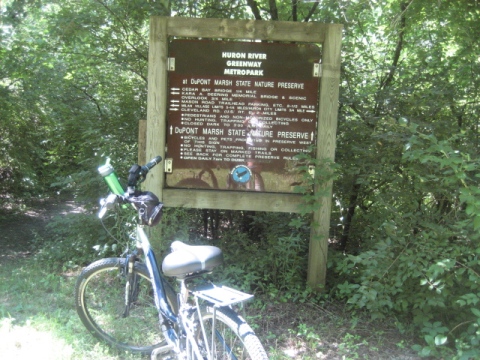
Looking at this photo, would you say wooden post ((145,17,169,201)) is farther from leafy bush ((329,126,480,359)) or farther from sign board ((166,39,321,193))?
leafy bush ((329,126,480,359))

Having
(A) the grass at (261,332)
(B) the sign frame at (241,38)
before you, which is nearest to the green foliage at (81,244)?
(A) the grass at (261,332)

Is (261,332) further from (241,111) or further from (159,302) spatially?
(241,111)

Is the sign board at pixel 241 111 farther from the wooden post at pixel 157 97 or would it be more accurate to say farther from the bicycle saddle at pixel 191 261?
the bicycle saddle at pixel 191 261

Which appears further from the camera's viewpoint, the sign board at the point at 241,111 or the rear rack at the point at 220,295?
the sign board at the point at 241,111

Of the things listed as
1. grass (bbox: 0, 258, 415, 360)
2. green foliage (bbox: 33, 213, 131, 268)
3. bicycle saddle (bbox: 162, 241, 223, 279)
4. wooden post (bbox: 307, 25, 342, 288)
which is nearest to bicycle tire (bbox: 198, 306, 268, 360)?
bicycle saddle (bbox: 162, 241, 223, 279)

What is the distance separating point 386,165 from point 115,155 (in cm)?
302

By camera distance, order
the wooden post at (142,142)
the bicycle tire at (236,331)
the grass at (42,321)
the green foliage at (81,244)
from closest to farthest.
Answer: the bicycle tire at (236,331)
the grass at (42,321)
the wooden post at (142,142)
the green foliage at (81,244)

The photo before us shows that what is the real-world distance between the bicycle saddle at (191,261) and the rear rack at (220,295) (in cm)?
11

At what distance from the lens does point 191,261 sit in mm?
2684

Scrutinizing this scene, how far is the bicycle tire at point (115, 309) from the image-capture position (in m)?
3.52

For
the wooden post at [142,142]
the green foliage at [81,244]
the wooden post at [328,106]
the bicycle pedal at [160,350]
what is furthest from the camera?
the green foliage at [81,244]

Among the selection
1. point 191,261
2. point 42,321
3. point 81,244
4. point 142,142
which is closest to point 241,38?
point 142,142

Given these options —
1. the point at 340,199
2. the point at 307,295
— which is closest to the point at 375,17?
the point at 340,199

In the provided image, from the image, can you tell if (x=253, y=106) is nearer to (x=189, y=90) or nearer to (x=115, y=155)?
(x=189, y=90)
